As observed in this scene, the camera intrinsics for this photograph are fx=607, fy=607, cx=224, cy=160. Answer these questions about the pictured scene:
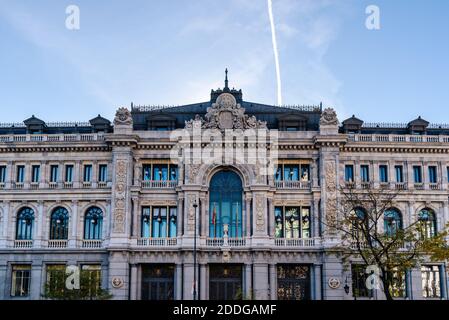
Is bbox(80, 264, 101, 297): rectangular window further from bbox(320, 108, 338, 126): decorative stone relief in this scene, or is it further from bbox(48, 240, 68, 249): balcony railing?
bbox(320, 108, 338, 126): decorative stone relief

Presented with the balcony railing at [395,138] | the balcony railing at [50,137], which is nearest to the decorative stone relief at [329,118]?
the balcony railing at [395,138]

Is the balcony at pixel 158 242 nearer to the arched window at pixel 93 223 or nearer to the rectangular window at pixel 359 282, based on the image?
the arched window at pixel 93 223

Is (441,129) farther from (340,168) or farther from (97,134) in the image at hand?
(97,134)

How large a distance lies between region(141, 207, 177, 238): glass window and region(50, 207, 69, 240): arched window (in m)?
7.65

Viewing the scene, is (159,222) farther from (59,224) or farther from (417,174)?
(417,174)

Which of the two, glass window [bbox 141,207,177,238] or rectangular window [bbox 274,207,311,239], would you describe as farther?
rectangular window [bbox 274,207,311,239]

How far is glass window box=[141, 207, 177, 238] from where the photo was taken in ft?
193

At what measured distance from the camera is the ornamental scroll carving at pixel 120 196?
57.5 metres

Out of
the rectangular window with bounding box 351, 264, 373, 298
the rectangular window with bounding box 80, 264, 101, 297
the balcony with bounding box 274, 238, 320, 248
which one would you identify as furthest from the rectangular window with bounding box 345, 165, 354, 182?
the rectangular window with bounding box 80, 264, 101, 297

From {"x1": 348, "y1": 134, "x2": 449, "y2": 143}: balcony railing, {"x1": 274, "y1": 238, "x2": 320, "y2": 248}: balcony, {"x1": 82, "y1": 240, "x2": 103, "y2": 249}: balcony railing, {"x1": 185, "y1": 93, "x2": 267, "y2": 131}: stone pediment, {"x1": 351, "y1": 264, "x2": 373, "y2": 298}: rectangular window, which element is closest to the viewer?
{"x1": 351, "y1": 264, "x2": 373, "y2": 298}: rectangular window

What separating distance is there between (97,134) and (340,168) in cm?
2459

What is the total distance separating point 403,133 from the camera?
2522 inches

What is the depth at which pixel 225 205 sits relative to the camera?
5909 centimetres

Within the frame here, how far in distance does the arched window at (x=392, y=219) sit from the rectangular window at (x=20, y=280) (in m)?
35.3
